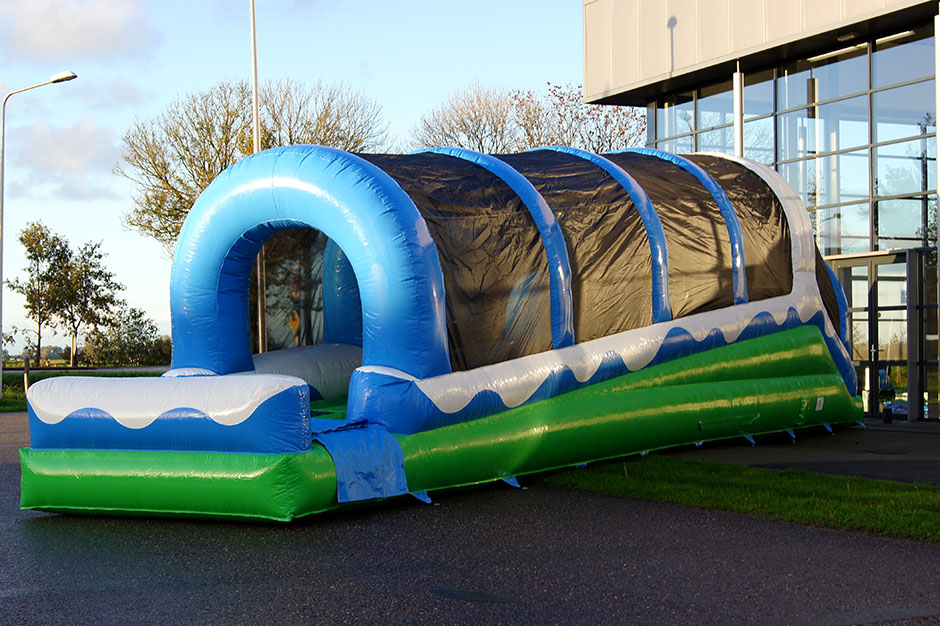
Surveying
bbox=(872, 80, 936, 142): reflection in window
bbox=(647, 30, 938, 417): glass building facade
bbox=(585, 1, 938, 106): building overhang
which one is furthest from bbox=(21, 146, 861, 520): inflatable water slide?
bbox=(585, 1, 938, 106): building overhang

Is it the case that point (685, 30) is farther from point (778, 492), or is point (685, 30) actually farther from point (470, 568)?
point (470, 568)

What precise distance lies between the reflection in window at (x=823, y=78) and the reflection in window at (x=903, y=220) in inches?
76.1

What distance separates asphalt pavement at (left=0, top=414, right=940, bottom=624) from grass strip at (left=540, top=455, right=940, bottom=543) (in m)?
0.25

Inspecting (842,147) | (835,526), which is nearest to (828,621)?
(835,526)

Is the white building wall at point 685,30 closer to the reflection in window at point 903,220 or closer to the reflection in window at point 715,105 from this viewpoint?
the reflection in window at point 715,105

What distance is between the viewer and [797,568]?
5820mm

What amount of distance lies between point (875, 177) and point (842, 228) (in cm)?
95

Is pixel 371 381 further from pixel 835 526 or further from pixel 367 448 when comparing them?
pixel 835 526

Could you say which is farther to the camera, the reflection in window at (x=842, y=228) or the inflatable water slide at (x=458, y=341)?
the reflection in window at (x=842, y=228)

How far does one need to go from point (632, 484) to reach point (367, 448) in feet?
7.88

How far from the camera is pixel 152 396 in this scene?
747 cm

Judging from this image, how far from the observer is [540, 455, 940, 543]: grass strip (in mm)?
7016

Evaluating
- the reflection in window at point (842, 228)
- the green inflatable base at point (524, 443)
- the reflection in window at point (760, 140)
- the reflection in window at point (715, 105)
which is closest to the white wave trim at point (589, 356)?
the green inflatable base at point (524, 443)

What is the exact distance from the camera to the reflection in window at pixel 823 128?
1566 cm
